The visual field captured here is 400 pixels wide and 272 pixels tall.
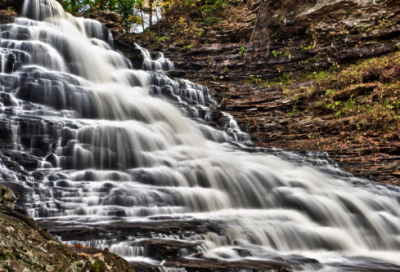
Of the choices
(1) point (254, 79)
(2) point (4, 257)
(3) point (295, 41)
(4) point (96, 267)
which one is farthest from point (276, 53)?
(2) point (4, 257)

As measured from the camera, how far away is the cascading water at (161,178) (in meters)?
5.30

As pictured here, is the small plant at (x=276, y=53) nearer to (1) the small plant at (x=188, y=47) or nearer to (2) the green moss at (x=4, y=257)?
(1) the small plant at (x=188, y=47)

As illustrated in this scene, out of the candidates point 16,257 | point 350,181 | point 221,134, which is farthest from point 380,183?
point 16,257

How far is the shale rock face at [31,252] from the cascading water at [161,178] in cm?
184

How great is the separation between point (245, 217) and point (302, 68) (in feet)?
37.1

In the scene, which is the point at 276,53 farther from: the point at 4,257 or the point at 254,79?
the point at 4,257

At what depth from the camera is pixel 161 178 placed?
7445 mm

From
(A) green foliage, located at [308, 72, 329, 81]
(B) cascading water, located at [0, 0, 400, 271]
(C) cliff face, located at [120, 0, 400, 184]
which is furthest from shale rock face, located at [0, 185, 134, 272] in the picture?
(A) green foliage, located at [308, 72, 329, 81]

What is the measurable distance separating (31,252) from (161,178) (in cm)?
554

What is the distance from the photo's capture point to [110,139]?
8.59m

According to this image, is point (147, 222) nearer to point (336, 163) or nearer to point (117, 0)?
point (336, 163)

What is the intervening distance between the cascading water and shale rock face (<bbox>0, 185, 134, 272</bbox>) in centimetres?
184

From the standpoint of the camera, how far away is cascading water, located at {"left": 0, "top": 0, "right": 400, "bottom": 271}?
530cm

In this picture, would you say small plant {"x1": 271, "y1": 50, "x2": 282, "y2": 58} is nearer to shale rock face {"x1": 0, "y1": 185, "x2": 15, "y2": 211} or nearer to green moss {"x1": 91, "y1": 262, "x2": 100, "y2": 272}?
shale rock face {"x1": 0, "y1": 185, "x2": 15, "y2": 211}
